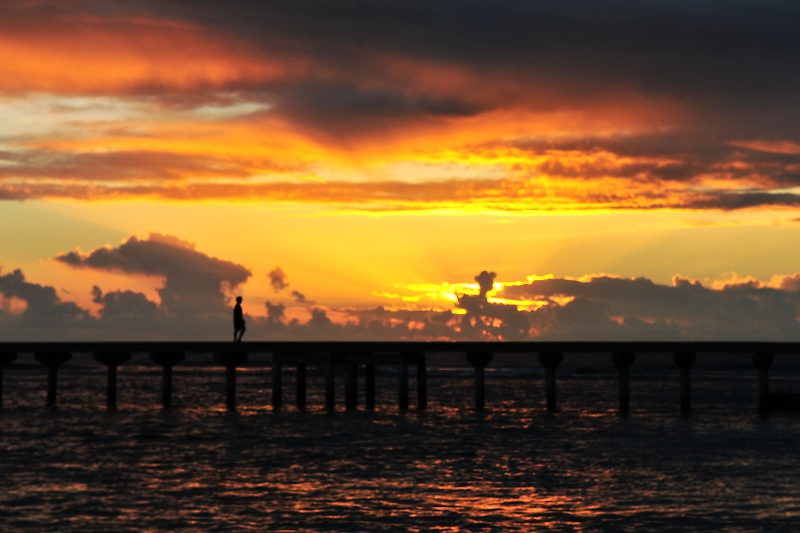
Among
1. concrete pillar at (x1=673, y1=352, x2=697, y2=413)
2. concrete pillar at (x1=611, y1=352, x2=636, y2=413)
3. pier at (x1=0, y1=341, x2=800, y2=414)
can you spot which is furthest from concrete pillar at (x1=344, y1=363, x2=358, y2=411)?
concrete pillar at (x1=673, y1=352, x2=697, y2=413)

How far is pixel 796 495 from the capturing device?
77.4ft

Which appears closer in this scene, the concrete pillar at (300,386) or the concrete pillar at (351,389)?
the concrete pillar at (351,389)

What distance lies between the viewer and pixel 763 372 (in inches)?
1917

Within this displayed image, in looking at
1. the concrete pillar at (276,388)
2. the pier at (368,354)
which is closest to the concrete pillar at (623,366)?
the pier at (368,354)

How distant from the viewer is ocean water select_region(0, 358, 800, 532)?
20.7m

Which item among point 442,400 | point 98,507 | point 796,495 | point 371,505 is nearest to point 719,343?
point 442,400

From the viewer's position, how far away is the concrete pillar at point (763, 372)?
47.4 meters

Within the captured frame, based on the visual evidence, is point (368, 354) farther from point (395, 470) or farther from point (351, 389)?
point (395, 470)

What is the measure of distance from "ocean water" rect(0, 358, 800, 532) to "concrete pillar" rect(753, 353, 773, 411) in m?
1.04

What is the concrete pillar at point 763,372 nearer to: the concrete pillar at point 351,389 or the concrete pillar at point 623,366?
the concrete pillar at point 623,366

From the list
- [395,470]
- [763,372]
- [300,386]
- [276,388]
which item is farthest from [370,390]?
[395,470]

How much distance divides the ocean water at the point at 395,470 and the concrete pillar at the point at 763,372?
104cm

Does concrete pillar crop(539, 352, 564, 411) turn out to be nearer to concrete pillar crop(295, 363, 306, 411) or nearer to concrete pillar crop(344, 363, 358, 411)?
concrete pillar crop(344, 363, 358, 411)

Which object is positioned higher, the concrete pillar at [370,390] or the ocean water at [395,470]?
the concrete pillar at [370,390]
